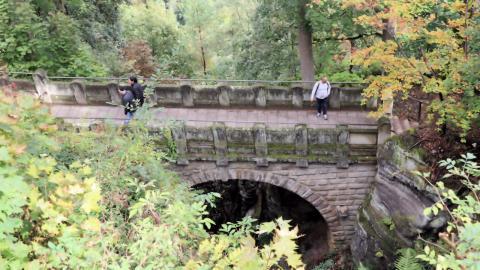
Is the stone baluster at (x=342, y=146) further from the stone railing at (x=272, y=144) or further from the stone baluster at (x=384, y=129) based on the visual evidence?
the stone baluster at (x=384, y=129)

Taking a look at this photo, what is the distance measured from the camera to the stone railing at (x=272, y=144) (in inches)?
434

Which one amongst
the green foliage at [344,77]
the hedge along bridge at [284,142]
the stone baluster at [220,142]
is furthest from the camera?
the green foliage at [344,77]

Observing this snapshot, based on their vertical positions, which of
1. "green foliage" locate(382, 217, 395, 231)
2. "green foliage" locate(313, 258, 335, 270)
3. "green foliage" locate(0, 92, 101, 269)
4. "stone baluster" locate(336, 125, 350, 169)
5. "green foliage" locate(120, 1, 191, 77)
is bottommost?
"green foliage" locate(313, 258, 335, 270)

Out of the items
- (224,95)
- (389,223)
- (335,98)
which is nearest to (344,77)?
(335,98)

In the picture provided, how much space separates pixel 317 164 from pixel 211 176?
2.90 meters

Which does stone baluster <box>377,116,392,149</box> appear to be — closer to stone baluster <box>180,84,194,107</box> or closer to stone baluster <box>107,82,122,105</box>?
stone baluster <box>180,84,194,107</box>

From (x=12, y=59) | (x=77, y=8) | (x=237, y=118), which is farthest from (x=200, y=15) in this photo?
(x=237, y=118)

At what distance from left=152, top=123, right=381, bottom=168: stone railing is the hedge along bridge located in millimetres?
25

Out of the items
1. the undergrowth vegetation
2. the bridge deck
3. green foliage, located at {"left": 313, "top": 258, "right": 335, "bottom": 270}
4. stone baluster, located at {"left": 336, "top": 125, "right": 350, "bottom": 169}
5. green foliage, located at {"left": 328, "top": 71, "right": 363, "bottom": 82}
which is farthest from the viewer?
green foliage, located at {"left": 328, "top": 71, "right": 363, "bottom": 82}

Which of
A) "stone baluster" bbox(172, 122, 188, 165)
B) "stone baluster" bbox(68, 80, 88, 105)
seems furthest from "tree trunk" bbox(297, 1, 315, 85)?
"stone baluster" bbox(68, 80, 88, 105)

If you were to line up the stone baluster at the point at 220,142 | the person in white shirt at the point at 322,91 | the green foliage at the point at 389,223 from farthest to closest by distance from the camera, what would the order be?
the person in white shirt at the point at 322,91 < the stone baluster at the point at 220,142 < the green foliage at the point at 389,223

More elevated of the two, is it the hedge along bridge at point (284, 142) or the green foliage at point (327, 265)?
the hedge along bridge at point (284, 142)

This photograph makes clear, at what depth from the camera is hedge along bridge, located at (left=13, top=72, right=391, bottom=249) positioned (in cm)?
1113

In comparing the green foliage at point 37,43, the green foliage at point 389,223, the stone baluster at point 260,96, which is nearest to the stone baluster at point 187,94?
the stone baluster at point 260,96
